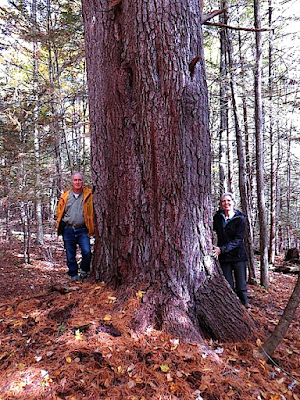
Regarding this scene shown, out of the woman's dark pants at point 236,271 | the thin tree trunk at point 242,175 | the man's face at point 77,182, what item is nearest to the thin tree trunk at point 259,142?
the thin tree trunk at point 242,175

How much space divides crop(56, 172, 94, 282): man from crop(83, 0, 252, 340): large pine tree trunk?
3.75ft

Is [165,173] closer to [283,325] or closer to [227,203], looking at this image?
[227,203]

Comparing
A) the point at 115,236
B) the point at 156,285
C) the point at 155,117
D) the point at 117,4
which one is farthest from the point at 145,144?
the point at 117,4

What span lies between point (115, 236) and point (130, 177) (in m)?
0.74

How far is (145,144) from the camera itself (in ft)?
9.86

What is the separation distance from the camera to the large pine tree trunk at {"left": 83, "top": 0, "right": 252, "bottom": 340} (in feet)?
9.55

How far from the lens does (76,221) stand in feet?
14.2

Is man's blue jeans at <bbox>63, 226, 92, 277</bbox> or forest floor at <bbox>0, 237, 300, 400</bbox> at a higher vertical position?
man's blue jeans at <bbox>63, 226, 92, 277</bbox>

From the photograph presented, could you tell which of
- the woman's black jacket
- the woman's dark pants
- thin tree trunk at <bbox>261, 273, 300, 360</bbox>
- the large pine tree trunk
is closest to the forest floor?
thin tree trunk at <bbox>261, 273, 300, 360</bbox>

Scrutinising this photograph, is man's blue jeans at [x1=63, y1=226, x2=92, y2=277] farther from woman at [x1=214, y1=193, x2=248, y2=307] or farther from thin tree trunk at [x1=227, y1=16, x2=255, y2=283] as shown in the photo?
thin tree trunk at [x1=227, y1=16, x2=255, y2=283]

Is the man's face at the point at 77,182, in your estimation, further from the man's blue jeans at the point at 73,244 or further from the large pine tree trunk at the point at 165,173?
the large pine tree trunk at the point at 165,173

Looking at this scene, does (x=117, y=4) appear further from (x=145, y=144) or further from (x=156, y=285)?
(x=156, y=285)

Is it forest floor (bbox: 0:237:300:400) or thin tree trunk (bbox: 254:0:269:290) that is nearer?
forest floor (bbox: 0:237:300:400)

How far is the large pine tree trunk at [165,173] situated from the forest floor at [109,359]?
0.23 m
